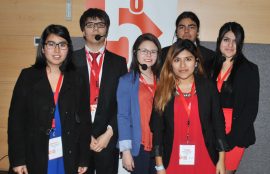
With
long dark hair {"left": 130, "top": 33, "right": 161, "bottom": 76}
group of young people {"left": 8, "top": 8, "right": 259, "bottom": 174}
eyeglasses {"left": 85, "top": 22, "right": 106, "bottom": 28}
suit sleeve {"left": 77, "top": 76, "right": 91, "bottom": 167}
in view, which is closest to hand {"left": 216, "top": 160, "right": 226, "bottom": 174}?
group of young people {"left": 8, "top": 8, "right": 259, "bottom": 174}

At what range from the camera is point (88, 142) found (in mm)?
2201

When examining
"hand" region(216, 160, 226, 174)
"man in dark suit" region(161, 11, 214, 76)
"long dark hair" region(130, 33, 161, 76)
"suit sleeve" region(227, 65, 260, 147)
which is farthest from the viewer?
"man in dark suit" region(161, 11, 214, 76)

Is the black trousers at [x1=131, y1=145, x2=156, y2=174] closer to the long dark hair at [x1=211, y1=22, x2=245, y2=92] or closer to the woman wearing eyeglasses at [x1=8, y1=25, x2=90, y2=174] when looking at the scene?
the woman wearing eyeglasses at [x1=8, y1=25, x2=90, y2=174]

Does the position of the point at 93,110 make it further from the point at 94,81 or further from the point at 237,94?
the point at 237,94

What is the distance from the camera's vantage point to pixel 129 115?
2344 millimetres

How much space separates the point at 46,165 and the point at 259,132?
247cm

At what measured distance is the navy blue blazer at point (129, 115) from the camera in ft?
7.48

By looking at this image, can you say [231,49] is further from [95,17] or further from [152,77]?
[95,17]

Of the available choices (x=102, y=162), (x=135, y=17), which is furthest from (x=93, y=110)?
(x=135, y=17)

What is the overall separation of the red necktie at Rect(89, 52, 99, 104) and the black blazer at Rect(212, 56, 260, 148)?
972 millimetres

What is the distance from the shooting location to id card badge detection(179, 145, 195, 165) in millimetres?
2033

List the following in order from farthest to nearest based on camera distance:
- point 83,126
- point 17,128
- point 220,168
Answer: point 83,126, point 220,168, point 17,128

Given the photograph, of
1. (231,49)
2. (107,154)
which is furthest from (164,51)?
(107,154)

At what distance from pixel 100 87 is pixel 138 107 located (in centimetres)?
36
